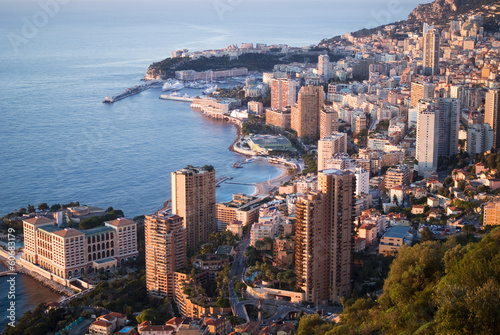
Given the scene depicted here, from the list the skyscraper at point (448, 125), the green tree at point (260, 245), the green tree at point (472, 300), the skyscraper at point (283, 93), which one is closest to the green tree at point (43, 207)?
the green tree at point (260, 245)

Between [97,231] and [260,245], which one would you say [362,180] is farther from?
[97,231]

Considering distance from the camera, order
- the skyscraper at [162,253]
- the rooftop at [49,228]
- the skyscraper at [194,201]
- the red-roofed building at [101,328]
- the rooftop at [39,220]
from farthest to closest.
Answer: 1. the skyscraper at [194,201]
2. the rooftop at [39,220]
3. the rooftop at [49,228]
4. the skyscraper at [162,253]
5. the red-roofed building at [101,328]

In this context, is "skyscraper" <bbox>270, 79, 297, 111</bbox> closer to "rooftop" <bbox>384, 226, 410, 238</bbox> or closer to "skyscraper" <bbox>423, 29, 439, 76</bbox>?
"skyscraper" <bbox>423, 29, 439, 76</bbox>

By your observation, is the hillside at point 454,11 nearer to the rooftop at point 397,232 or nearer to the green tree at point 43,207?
the rooftop at point 397,232

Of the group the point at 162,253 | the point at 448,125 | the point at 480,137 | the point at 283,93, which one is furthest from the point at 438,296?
the point at 283,93

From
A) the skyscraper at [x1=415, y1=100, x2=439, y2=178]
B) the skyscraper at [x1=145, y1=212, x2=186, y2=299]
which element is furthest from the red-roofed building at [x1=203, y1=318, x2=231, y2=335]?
the skyscraper at [x1=415, y1=100, x2=439, y2=178]

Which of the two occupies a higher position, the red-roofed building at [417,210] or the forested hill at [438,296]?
the forested hill at [438,296]

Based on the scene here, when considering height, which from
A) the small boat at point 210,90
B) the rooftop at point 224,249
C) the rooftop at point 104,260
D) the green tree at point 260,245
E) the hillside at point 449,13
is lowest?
the rooftop at point 104,260
